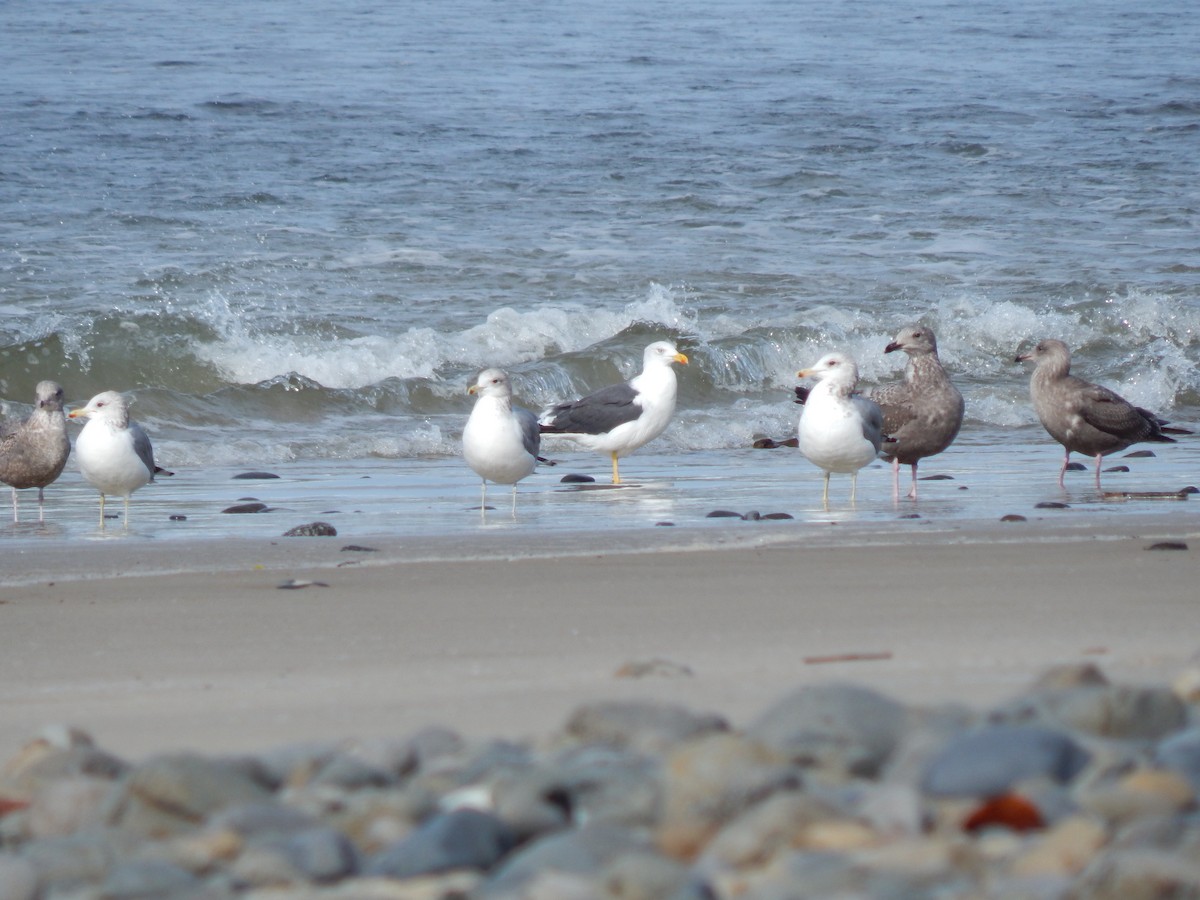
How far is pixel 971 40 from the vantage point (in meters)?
25.4

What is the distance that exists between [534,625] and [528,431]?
368cm

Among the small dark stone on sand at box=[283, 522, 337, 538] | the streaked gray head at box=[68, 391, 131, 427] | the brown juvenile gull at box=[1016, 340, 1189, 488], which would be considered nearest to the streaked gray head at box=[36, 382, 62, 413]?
the streaked gray head at box=[68, 391, 131, 427]

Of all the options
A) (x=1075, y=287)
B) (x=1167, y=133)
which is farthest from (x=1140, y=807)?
(x=1167, y=133)

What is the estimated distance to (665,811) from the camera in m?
2.33

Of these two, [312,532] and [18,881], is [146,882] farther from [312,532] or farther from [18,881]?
[312,532]

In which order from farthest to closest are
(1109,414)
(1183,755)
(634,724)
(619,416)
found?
1. (619,416)
2. (1109,414)
3. (634,724)
4. (1183,755)

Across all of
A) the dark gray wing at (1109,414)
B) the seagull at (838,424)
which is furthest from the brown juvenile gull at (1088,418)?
the seagull at (838,424)

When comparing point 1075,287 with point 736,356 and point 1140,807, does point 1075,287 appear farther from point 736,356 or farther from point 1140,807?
point 1140,807

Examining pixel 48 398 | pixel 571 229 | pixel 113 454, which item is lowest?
pixel 113 454

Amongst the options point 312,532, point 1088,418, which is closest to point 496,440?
point 312,532

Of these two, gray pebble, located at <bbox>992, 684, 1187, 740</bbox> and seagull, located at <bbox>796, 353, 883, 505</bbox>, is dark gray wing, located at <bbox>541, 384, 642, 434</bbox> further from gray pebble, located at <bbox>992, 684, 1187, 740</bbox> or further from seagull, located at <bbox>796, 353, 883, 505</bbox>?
gray pebble, located at <bbox>992, 684, 1187, 740</bbox>

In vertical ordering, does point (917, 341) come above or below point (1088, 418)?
above

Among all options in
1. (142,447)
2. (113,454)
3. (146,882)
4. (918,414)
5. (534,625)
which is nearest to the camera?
(146,882)

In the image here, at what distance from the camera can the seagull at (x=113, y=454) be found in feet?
23.7
